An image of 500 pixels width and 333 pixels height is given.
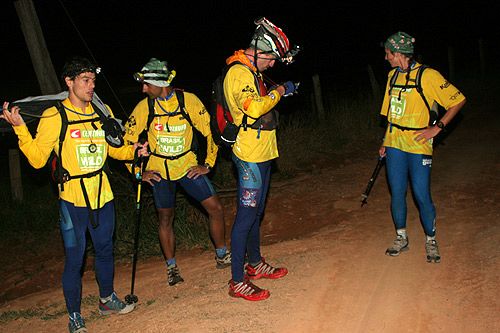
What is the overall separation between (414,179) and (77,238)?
10.3 feet

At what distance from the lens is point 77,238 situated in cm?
496

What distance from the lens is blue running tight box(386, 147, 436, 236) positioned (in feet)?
18.7

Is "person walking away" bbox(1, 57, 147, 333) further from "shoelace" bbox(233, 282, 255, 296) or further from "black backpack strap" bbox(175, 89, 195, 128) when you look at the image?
"shoelace" bbox(233, 282, 255, 296)

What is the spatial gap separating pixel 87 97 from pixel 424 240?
3854 millimetres

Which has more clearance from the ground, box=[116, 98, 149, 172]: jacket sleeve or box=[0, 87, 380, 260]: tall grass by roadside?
box=[116, 98, 149, 172]: jacket sleeve

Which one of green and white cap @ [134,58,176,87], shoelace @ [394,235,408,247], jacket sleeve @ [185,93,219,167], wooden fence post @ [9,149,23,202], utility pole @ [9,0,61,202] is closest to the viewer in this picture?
green and white cap @ [134,58,176,87]

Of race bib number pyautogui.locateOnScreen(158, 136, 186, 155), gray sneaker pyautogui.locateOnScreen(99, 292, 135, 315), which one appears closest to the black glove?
race bib number pyautogui.locateOnScreen(158, 136, 186, 155)

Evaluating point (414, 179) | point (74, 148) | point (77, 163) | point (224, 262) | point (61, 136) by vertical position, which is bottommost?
point (224, 262)

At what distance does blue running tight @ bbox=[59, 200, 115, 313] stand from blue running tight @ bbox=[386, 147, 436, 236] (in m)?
2.71

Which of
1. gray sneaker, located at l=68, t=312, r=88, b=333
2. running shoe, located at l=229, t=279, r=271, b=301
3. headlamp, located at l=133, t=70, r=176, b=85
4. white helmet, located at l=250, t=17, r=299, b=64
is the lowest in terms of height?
gray sneaker, located at l=68, t=312, r=88, b=333

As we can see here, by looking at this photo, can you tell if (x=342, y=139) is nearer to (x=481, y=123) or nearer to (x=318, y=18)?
(x=481, y=123)

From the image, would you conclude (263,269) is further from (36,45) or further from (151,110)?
(36,45)

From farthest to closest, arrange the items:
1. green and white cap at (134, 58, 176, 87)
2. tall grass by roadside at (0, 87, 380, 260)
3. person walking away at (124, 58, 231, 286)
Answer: tall grass by roadside at (0, 87, 380, 260) → person walking away at (124, 58, 231, 286) → green and white cap at (134, 58, 176, 87)

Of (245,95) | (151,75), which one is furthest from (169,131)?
(245,95)
